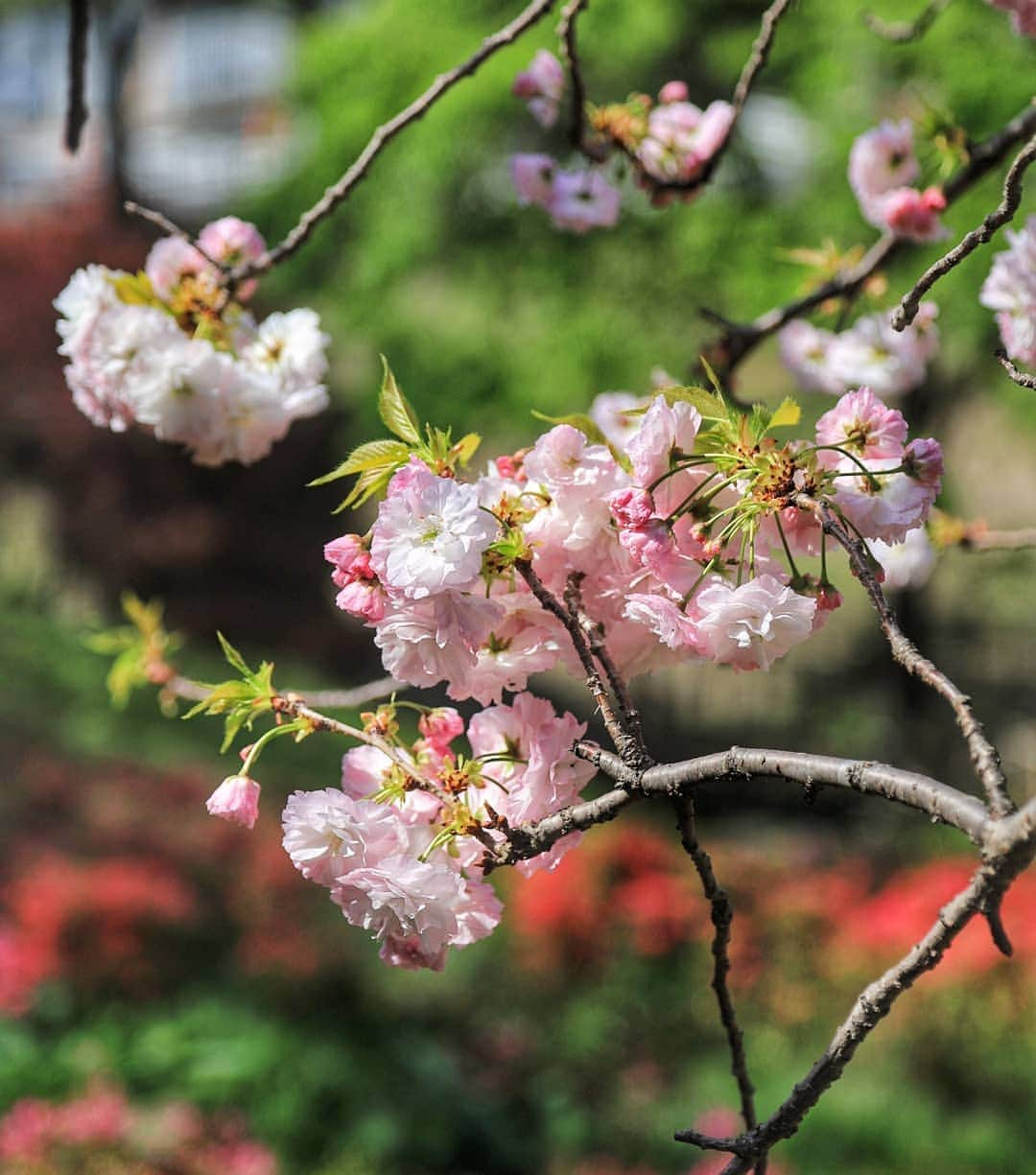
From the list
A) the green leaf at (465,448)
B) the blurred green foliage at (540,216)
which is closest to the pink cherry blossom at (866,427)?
the green leaf at (465,448)

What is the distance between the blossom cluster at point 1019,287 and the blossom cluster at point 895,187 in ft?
1.00

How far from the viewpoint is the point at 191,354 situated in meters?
1.08

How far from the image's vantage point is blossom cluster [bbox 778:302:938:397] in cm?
140

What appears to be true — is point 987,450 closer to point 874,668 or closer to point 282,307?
point 874,668

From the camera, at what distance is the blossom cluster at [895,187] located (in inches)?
53.5

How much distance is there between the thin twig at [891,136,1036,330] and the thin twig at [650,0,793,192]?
14.7 inches

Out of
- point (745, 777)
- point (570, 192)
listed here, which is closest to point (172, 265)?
point (570, 192)

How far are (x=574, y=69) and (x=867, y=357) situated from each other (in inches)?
17.3

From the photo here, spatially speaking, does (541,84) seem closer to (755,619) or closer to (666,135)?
(666,135)

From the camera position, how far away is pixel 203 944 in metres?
3.59

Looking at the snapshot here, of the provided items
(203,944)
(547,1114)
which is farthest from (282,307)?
(547,1114)

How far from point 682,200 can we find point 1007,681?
23.0ft

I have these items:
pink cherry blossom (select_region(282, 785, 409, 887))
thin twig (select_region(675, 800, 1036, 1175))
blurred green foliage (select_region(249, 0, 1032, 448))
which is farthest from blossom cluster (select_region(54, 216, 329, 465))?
blurred green foliage (select_region(249, 0, 1032, 448))

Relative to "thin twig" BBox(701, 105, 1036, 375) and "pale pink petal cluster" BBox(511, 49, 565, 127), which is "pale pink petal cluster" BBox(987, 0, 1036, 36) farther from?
"pale pink petal cluster" BBox(511, 49, 565, 127)
